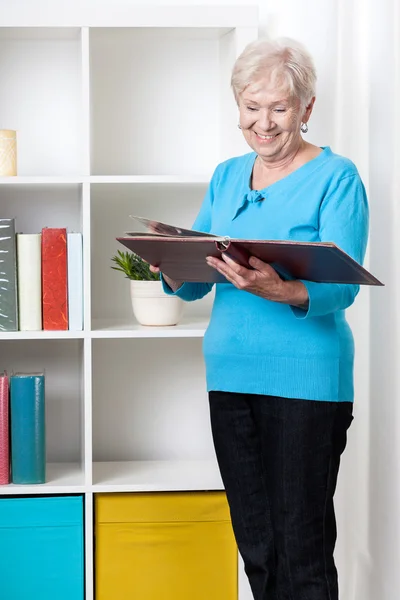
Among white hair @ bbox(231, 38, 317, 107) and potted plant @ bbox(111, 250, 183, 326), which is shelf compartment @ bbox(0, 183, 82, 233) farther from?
white hair @ bbox(231, 38, 317, 107)

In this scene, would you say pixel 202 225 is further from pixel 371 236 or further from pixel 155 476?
pixel 155 476

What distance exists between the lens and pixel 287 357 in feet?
5.03

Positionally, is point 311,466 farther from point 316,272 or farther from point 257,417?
point 316,272

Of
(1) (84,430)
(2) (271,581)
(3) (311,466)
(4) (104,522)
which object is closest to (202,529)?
(4) (104,522)

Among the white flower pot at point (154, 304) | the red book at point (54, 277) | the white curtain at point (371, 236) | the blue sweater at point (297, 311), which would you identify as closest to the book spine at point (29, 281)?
the red book at point (54, 277)

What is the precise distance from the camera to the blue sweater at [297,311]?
1476mm

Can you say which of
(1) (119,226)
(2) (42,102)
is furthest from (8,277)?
(2) (42,102)

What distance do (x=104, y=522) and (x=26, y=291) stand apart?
23.7 inches

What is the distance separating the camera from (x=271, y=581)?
160 cm

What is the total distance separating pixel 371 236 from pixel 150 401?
30.7 inches

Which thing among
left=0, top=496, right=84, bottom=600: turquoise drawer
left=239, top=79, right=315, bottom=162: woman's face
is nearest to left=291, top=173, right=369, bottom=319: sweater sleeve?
left=239, top=79, right=315, bottom=162: woman's face

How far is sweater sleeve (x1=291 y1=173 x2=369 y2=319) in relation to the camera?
1444 mm

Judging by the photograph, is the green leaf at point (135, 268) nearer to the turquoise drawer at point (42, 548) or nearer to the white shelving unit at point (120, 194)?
the white shelving unit at point (120, 194)

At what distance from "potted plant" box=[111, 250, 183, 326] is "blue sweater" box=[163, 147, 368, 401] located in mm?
510
